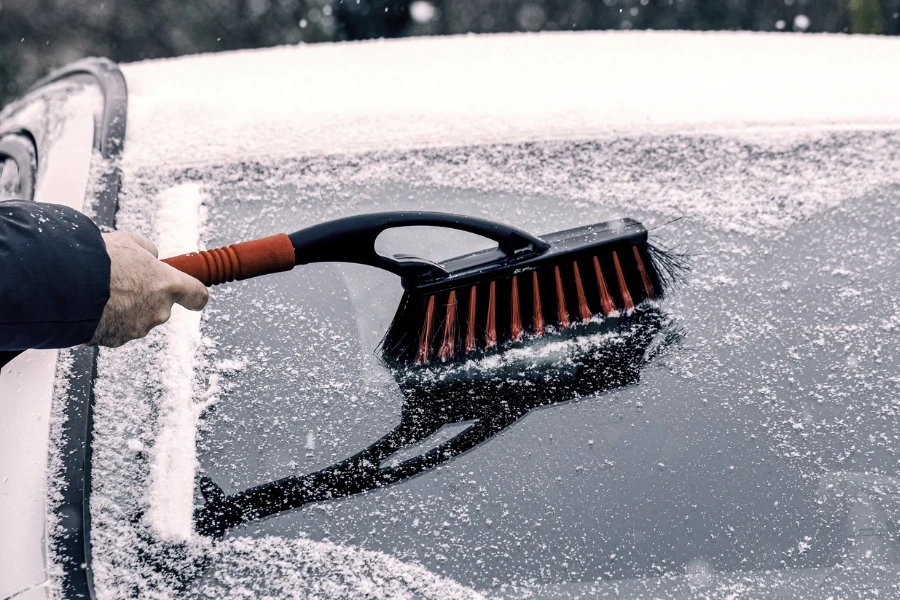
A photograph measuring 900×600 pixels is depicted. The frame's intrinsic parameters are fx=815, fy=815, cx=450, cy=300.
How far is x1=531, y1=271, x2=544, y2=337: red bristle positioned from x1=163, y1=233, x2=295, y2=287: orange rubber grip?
0.43 metres

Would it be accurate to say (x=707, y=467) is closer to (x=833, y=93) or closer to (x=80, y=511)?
(x=80, y=511)

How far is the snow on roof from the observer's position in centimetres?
172

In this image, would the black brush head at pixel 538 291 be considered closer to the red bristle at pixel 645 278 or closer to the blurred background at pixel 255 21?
the red bristle at pixel 645 278

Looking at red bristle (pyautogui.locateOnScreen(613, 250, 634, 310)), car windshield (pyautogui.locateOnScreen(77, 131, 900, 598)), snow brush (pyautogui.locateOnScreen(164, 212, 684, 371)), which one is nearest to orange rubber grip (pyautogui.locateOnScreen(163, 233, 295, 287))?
snow brush (pyautogui.locateOnScreen(164, 212, 684, 371))

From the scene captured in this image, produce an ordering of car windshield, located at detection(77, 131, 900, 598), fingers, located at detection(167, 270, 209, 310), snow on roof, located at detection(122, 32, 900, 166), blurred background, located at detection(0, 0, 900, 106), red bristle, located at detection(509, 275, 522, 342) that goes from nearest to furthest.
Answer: car windshield, located at detection(77, 131, 900, 598) < fingers, located at detection(167, 270, 209, 310) < red bristle, located at detection(509, 275, 522, 342) < snow on roof, located at detection(122, 32, 900, 166) < blurred background, located at detection(0, 0, 900, 106)

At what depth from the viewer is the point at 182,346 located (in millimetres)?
1315

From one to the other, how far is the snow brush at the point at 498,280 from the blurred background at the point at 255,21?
6.97m

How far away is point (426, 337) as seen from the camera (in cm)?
137

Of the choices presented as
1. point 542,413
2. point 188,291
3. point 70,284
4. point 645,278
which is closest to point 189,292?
point 188,291

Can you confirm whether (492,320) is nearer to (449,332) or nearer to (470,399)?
(449,332)

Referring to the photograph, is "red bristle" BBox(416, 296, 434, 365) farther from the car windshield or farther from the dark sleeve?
the dark sleeve

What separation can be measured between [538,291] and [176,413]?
0.64 metres

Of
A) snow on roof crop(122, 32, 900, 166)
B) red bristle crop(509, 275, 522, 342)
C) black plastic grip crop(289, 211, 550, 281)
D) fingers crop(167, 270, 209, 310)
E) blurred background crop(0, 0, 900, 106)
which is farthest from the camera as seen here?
blurred background crop(0, 0, 900, 106)

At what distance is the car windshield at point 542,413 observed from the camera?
1023 millimetres
